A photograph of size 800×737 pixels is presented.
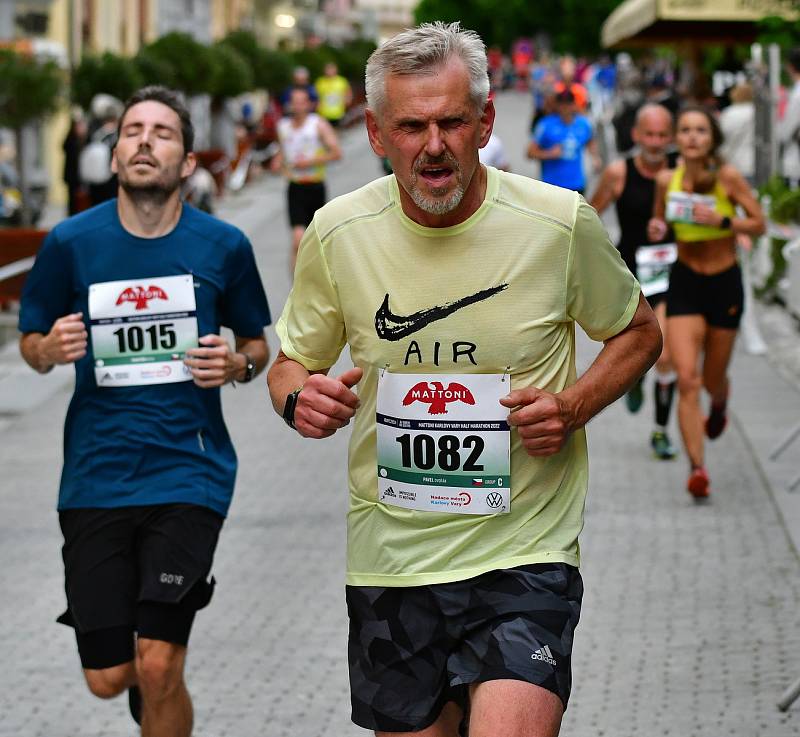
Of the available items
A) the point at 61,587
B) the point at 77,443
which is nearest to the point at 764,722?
the point at 77,443

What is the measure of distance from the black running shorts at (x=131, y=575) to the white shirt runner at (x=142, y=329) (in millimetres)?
381

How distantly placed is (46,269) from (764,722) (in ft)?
8.61

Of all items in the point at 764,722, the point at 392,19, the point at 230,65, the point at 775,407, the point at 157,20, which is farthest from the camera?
the point at 392,19

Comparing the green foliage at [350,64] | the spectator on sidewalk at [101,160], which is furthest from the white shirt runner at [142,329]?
the green foliage at [350,64]

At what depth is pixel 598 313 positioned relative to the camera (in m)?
4.00

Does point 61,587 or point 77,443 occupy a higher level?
point 77,443

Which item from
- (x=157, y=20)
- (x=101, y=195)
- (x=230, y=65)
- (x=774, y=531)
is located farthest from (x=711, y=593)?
(x=157, y=20)

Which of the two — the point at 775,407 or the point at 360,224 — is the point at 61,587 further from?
the point at 775,407

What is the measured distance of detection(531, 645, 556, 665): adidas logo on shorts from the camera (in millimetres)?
3791

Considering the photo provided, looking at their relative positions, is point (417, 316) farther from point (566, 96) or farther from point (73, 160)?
point (73, 160)

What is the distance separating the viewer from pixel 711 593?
7609 millimetres

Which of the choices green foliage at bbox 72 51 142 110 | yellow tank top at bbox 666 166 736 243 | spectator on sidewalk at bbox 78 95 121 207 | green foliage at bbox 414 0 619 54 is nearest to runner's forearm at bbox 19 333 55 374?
yellow tank top at bbox 666 166 736 243

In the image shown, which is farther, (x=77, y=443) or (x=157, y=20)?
(x=157, y=20)

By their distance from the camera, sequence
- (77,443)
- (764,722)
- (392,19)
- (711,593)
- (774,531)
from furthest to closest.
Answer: (392,19), (774,531), (711,593), (764,722), (77,443)
